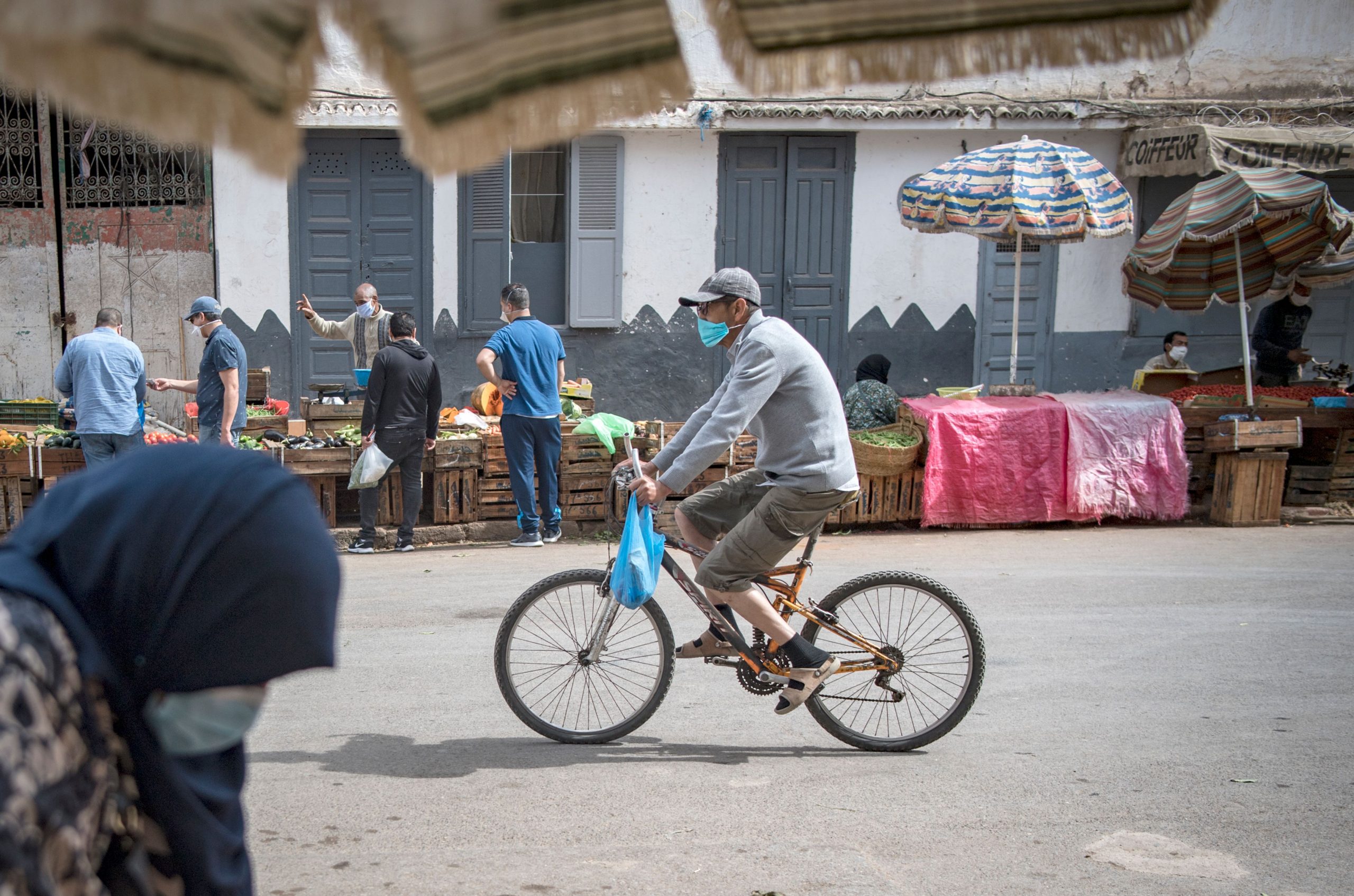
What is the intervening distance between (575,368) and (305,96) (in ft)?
39.9

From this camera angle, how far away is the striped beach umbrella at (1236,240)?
10938mm

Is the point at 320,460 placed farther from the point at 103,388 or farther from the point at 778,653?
the point at 778,653

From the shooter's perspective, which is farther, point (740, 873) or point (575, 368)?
point (575, 368)

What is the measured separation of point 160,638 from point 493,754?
137 inches

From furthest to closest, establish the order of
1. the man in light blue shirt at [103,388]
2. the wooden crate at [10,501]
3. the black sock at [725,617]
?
the wooden crate at [10,501] → the man in light blue shirt at [103,388] → the black sock at [725,617]

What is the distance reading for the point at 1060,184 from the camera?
33.9 ft

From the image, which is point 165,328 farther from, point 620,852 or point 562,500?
point 620,852

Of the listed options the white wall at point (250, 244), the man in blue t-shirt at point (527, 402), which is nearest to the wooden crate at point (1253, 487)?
the man in blue t-shirt at point (527, 402)

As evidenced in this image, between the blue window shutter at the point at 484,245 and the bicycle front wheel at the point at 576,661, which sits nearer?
Result: the bicycle front wheel at the point at 576,661

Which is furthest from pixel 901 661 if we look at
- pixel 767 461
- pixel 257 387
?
Answer: pixel 257 387

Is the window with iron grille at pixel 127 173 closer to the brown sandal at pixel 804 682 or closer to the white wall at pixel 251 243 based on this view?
the white wall at pixel 251 243

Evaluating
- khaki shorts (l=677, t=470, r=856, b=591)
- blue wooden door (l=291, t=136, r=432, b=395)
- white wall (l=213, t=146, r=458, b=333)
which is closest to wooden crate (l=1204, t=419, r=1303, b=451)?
khaki shorts (l=677, t=470, r=856, b=591)

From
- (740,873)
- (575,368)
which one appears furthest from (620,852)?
(575,368)

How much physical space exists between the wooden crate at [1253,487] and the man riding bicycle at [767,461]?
706 cm
